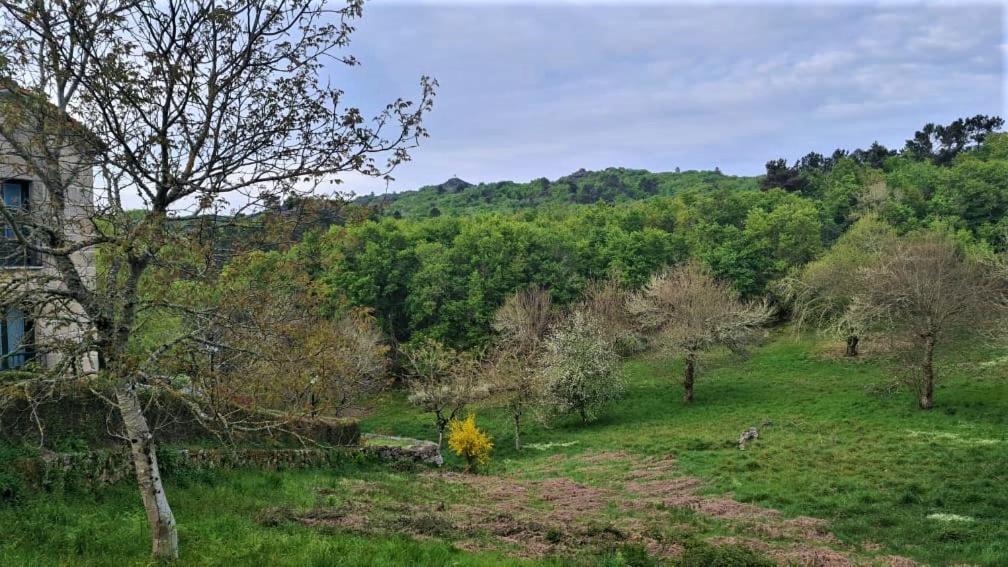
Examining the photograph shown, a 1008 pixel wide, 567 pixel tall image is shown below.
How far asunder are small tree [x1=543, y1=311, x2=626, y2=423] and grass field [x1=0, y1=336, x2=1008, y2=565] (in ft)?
10.0

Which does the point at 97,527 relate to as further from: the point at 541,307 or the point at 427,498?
the point at 541,307

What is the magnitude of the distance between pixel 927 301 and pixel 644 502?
2261 centimetres

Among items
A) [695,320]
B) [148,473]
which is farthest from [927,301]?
[148,473]

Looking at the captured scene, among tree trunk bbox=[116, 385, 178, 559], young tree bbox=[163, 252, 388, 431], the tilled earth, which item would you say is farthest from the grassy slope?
tree trunk bbox=[116, 385, 178, 559]

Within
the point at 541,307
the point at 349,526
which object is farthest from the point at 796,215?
the point at 349,526

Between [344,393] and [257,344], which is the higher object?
[257,344]

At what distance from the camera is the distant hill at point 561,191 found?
501 feet

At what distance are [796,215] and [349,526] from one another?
66.6 metres

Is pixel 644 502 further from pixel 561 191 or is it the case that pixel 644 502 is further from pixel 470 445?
pixel 561 191

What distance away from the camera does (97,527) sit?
10359 mm

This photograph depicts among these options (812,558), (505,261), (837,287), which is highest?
(505,261)

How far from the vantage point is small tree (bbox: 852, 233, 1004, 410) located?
32094mm

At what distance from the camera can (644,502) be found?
1848 centimetres

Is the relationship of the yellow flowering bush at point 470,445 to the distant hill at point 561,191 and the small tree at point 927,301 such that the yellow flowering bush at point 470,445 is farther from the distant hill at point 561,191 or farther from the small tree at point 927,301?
the distant hill at point 561,191
